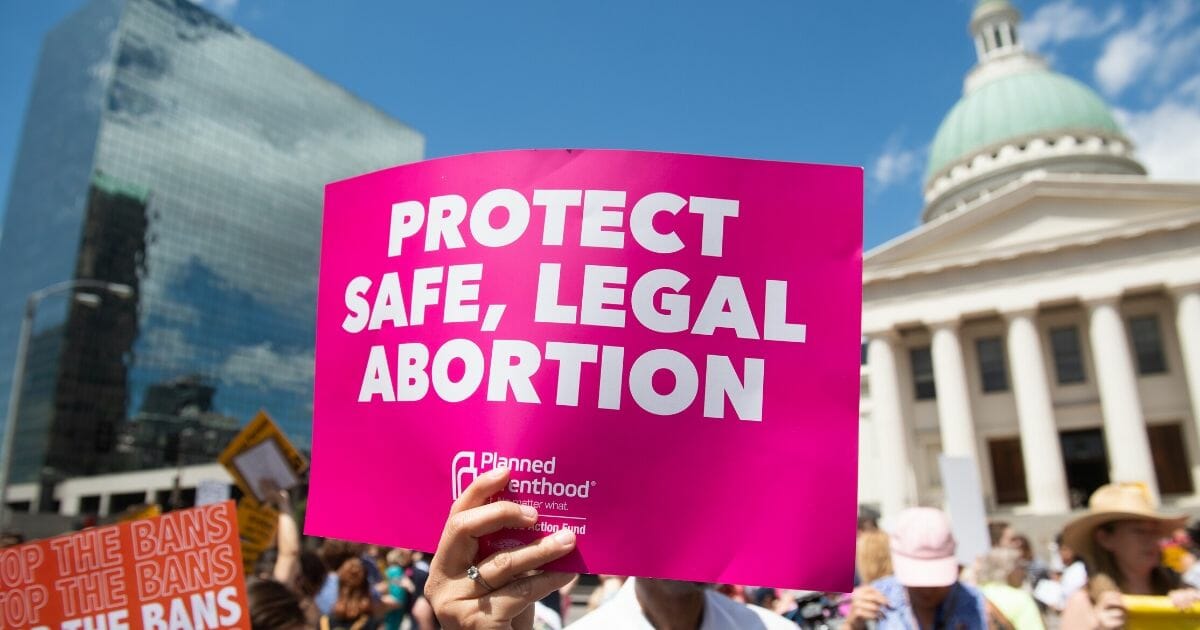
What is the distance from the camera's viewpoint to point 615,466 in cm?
169

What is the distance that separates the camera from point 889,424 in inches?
1362

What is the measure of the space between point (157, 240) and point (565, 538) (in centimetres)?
9284

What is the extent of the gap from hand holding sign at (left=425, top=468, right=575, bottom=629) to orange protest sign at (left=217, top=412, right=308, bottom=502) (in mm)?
Result: 5034

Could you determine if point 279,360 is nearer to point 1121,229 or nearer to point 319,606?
point 1121,229

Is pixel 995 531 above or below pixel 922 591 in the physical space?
below

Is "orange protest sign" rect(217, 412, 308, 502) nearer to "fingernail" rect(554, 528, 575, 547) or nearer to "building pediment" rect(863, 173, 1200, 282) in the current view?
"fingernail" rect(554, 528, 575, 547)

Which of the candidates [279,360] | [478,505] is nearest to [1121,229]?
[478,505]

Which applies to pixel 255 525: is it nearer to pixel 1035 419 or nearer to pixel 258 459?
pixel 258 459

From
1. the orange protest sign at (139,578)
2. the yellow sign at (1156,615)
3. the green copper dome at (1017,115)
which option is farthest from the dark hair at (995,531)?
the green copper dome at (1017,115)

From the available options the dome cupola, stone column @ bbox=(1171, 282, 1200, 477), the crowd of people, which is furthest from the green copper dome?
the crowd of people

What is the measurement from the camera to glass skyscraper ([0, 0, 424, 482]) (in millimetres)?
77438

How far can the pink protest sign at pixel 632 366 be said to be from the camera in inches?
66.0

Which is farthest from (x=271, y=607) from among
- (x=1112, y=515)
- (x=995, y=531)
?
(x=995, y=531)

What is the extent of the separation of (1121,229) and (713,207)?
35.9 m
